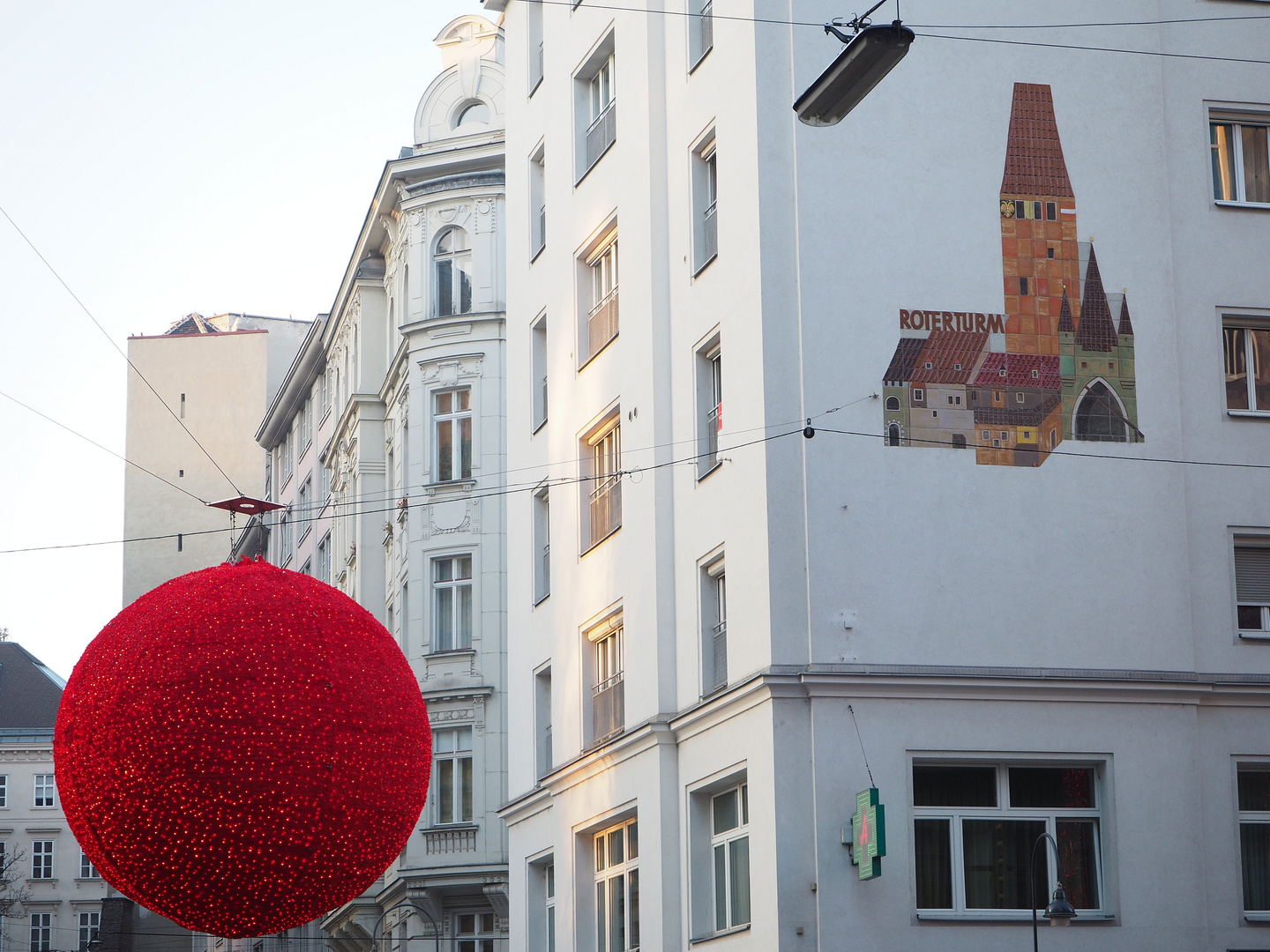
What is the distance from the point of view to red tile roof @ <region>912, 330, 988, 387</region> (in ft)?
71.3

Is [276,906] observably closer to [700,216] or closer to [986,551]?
[986,551]

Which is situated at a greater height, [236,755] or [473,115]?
[473,115]

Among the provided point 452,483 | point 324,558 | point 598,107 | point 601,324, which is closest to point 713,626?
point 601,324

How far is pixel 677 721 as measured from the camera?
2300 cm

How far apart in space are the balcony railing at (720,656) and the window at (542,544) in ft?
22.2

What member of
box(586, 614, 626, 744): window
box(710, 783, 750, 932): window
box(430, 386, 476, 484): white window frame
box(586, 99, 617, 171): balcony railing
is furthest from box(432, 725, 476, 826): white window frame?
box(710, 783, 750, 932): window

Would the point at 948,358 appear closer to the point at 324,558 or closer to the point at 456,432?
the point at 456,432

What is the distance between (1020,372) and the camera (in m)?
22.1

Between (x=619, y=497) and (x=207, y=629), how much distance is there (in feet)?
44.5

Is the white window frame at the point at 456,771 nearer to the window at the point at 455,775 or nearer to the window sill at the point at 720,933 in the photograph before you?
the window at the point at 455,775

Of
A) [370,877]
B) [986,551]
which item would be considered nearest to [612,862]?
[986,551]

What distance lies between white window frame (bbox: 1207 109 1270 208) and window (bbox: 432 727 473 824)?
2056cm

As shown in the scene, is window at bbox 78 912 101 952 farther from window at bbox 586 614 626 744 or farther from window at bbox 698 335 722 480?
window at bbox 698 335 722 480

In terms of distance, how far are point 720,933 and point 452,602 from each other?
18690mm
